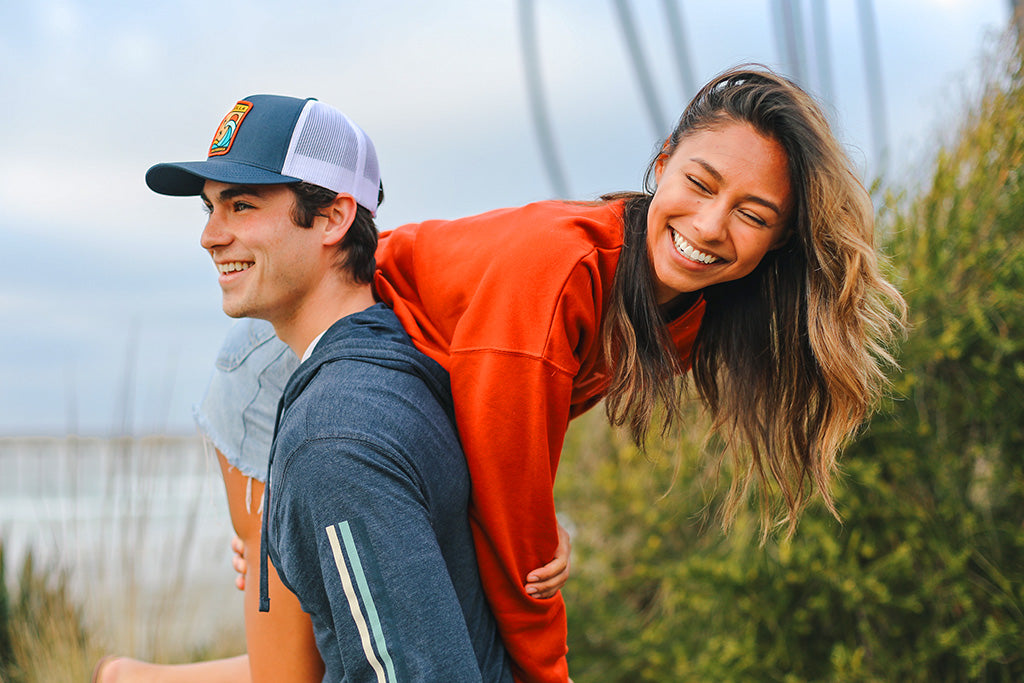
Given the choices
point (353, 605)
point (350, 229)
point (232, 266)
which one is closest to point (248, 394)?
point (232, 266)

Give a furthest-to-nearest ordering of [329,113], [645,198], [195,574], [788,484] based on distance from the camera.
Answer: [195,574], [788,484], [645,198], [329,113]

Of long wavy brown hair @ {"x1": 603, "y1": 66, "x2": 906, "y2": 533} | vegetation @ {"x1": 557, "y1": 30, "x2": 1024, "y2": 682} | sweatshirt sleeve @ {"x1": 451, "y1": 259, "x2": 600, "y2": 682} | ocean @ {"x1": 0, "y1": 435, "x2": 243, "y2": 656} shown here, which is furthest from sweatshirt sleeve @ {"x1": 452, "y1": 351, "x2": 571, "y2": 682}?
ocean @ {"x1": 0, "y1": 435, "x2": 243, "y2": 656}

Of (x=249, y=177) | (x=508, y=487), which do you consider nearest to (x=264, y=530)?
(x=508, y=487)

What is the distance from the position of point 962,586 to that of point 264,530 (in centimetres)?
256

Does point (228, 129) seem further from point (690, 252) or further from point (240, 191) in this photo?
point (690, 252)

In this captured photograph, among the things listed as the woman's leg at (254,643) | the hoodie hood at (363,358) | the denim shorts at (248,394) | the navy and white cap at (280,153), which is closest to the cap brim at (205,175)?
the navy and white cap at (280,153)

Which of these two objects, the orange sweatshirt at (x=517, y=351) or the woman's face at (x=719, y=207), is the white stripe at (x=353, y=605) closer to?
the orange sweatshirt at (x=517, y=351)

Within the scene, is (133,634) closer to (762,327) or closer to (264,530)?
(264,530)

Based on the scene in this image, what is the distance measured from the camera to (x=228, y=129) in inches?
85.0

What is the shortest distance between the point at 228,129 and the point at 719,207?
3.82 feet

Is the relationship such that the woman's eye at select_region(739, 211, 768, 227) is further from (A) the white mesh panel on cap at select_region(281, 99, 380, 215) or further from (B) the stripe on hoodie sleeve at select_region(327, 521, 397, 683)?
(B) the stripe on hoodie sleeve at select_region(327, 521, 397, 683)

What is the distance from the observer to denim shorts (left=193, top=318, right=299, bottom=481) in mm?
2430

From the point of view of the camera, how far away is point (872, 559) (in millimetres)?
3580

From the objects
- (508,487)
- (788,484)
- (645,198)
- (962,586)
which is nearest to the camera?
(508,487)
